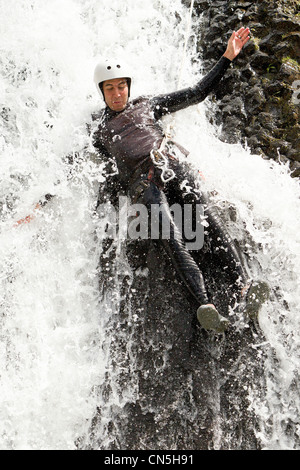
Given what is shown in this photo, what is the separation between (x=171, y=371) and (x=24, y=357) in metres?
1.27

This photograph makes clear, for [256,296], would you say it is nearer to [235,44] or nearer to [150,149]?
[150,149]

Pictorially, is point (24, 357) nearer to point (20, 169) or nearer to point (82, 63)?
point (20, 169)

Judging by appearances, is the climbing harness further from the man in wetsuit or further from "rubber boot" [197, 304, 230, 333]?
"rubber boot" [197, 304, 230, 333]

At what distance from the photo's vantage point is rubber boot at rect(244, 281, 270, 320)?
354 centimetres

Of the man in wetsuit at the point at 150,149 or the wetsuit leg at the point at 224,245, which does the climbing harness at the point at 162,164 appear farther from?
the wetsuit leg at the point at 224,245

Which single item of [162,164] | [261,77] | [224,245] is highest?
[261,77]

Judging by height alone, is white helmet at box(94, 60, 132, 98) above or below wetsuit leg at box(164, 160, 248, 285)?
above

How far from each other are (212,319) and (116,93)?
6.99 ft

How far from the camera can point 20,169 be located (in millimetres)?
4680

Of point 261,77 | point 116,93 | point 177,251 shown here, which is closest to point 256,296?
point 177,251

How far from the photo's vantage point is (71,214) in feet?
14.8

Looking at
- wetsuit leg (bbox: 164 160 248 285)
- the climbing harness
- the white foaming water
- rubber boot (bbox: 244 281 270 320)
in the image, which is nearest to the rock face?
the white foaming water

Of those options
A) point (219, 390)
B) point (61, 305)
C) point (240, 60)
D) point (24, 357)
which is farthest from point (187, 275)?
point (240, 60)

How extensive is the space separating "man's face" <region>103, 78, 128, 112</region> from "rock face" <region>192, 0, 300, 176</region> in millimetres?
1231
